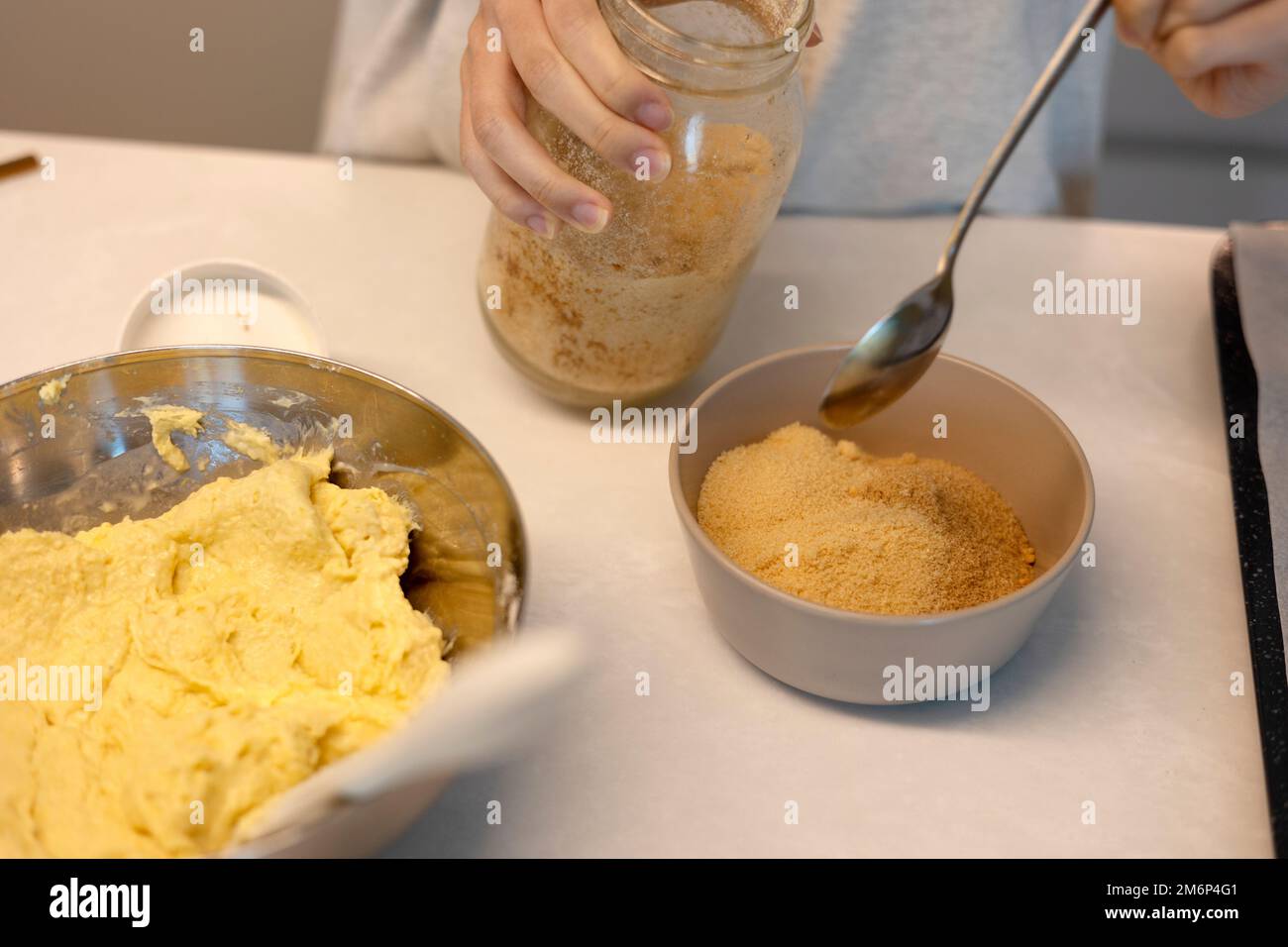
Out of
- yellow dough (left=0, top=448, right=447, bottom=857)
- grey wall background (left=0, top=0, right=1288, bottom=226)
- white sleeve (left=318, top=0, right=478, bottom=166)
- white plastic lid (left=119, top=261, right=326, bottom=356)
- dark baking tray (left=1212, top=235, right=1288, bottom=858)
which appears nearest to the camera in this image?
yellow dough (left=0, top=448, right=447, bottom=857)

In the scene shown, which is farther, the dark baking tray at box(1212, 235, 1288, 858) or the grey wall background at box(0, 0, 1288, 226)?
the grey wall background at box(0, 0, 1288, 226)

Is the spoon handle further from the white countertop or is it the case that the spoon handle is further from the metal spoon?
the white countertop

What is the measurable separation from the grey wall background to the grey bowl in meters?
1.22

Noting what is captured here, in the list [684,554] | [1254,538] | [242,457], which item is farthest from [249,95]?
[1254,538]

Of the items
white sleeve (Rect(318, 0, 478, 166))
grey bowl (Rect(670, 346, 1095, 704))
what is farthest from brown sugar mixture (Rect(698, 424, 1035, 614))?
white sleeve (Rect(318, 0, 478, 166))

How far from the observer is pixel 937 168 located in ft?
3.40

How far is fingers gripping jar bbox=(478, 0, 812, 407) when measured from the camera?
64cm

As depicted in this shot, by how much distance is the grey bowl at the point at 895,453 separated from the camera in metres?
0.59

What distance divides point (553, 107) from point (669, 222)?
0.31 feet

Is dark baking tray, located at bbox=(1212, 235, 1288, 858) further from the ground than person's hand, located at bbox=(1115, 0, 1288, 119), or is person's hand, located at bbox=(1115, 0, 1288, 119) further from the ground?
person's hand, located at bbox=(1115, 0, 1288, 119)

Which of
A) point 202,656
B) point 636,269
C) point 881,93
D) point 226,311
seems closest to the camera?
point 202,656

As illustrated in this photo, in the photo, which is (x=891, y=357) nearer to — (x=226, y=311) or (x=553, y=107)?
(x=553, y=107)

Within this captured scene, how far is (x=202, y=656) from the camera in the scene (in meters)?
0.59

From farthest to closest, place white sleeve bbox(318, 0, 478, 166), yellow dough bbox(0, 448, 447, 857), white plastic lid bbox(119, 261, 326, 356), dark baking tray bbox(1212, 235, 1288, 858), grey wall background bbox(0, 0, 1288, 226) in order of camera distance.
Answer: grey wall background bbox(0, 0, 1288, 226) → white sleeve bbox(318, 0, 478, 166) → white plastic lid bbox(119, 261, 326, 356) → dark baking tray bbox(1212, 235, 1288, 858) → yellow dough bbox(0, 448, 447, 857)
